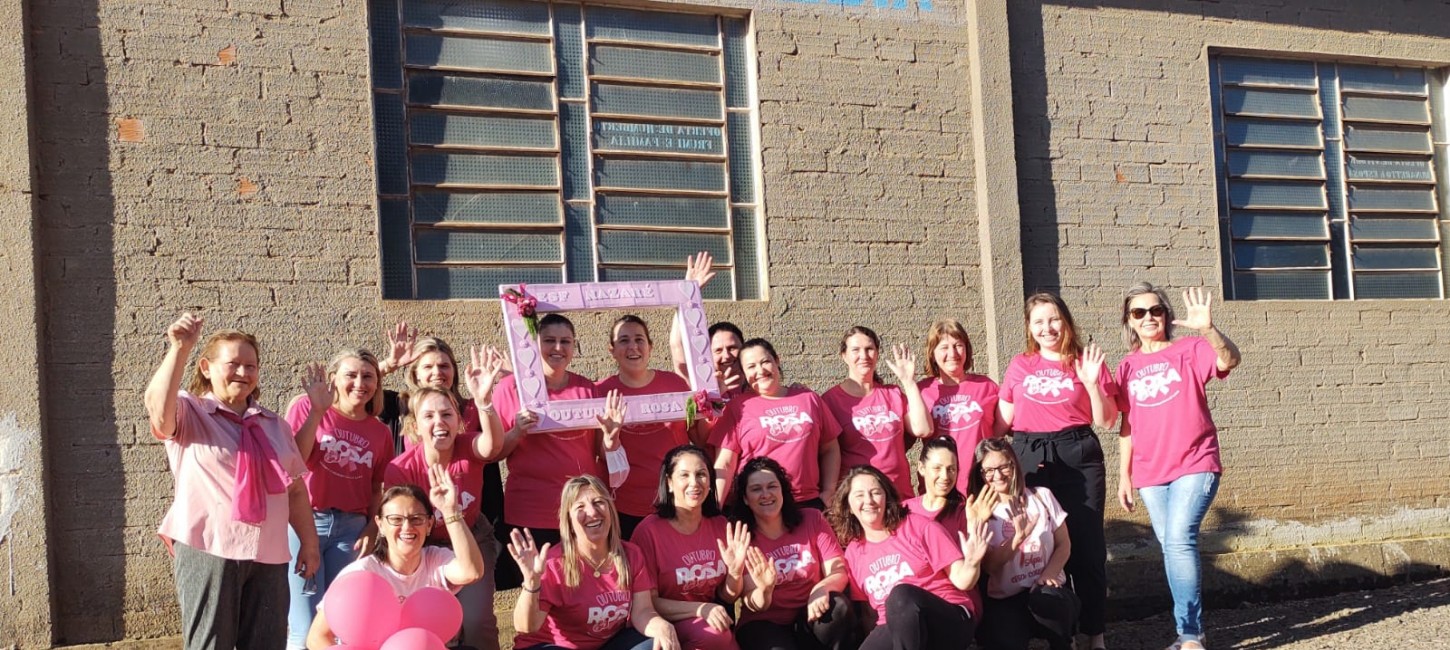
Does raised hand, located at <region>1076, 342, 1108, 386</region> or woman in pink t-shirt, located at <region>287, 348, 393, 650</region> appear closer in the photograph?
woman in pink t-shirt, located at <region>287, 348, 393, 650</region>

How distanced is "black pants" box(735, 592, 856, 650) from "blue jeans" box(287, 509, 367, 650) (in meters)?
1.54

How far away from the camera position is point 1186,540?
5703mm

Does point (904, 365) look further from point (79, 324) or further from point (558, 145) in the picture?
point (79, 324)

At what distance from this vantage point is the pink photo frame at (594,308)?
17.6ft

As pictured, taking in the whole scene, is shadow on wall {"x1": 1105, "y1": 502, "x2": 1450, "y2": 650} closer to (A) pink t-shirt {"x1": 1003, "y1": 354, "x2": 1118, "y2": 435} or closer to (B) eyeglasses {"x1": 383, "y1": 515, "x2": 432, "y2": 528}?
(A) pink t-shirt {"x1": 1003, "y1": 354, "x2": 1118, "y2": 435}

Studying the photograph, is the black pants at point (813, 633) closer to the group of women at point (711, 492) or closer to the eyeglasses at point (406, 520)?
the group of women at point (711, 492)

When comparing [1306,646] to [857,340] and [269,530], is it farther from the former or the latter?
[269,530]

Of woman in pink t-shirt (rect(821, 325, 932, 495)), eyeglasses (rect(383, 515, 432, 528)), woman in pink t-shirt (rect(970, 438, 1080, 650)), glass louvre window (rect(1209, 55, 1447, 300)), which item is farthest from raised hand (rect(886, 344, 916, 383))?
glass louvre window (rect(1209, 55, 1447, 300))

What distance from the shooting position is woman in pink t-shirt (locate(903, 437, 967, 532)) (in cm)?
539

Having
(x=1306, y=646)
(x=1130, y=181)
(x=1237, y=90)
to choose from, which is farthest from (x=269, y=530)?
(x=1237, y=90)

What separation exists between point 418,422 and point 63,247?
7.61 ft

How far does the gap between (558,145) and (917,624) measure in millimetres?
3379

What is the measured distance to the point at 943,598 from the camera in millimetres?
5242

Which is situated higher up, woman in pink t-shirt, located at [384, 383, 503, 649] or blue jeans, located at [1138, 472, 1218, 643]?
woman in pink t-shirt, located at [384, 383, 503, 649]
